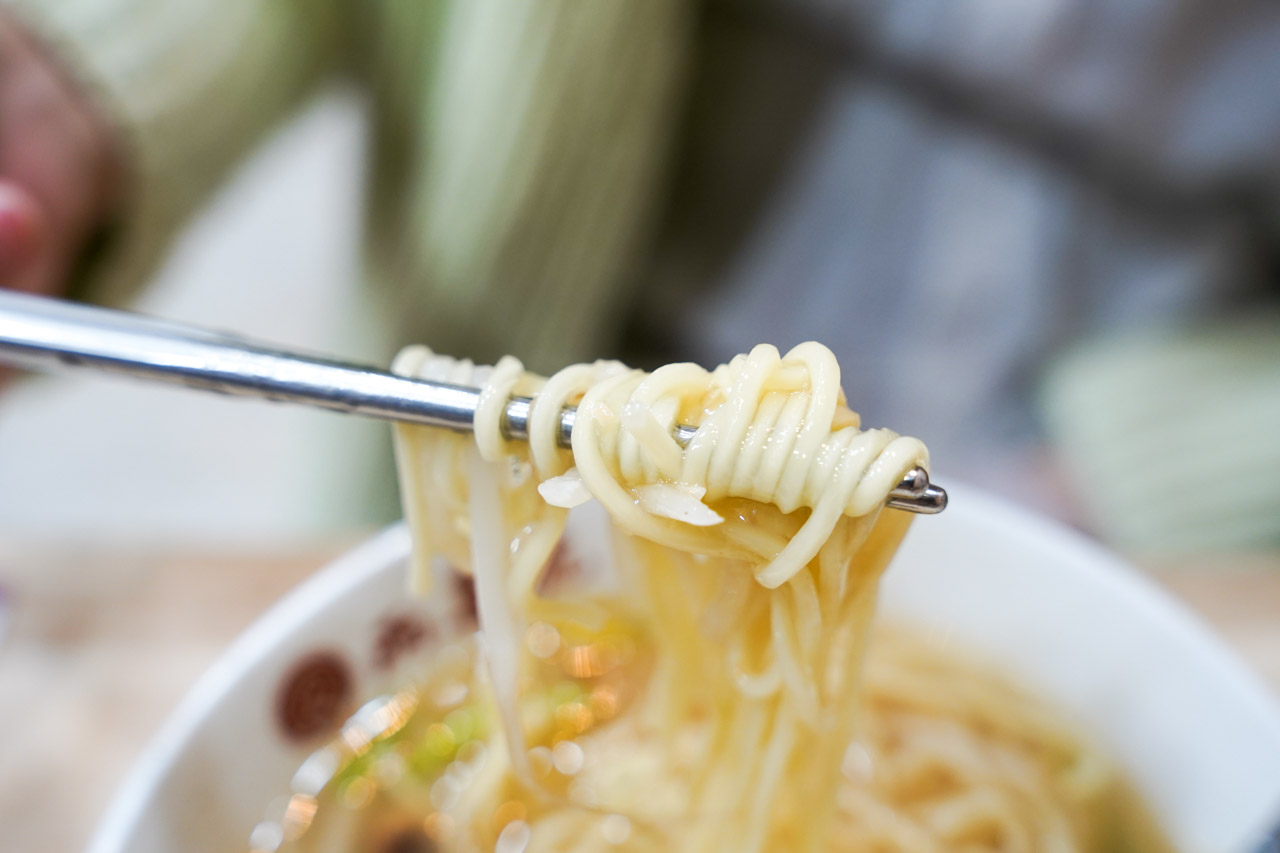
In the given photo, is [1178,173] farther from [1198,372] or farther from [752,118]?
[752,118]

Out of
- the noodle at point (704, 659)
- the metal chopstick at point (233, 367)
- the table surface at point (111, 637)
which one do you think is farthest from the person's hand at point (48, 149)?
the noodle at point (704, 659)

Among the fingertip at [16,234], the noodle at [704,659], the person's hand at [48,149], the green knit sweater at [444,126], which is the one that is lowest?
the noodle at [704,659]

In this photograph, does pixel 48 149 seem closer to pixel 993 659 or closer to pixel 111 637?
pixel 111 637

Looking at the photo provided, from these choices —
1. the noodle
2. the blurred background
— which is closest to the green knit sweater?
the blurred background

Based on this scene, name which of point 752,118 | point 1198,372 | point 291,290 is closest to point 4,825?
point 752,118

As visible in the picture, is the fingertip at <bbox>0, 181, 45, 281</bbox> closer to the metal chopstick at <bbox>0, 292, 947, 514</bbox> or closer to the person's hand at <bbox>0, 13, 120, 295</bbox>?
the person's hand at <bbox>0, 13, 120, 295</bbox>

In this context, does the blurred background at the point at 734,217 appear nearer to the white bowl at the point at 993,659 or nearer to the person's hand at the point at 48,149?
the person's hand at the point at 48,149
